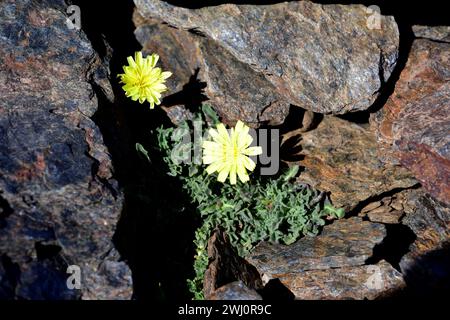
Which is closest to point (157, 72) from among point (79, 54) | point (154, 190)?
point (79, 54)

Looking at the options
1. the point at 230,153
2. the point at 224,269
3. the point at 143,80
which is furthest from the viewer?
the point at 143,80

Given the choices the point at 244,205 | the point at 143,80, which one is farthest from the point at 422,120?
the point at 143,80

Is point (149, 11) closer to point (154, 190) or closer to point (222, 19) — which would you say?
point (222, 19)

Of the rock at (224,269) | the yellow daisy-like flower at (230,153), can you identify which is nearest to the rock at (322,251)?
the rock at (224,269)

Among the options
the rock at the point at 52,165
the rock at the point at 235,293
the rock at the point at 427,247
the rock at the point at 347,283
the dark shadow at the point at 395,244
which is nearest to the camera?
the rock at the point at 52,165

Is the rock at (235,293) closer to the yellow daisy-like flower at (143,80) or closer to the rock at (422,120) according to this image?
the yellow daisy-like flower at (143,80)

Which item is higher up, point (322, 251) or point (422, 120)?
point (422, 120)

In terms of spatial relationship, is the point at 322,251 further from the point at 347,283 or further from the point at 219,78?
the point at 219,78
